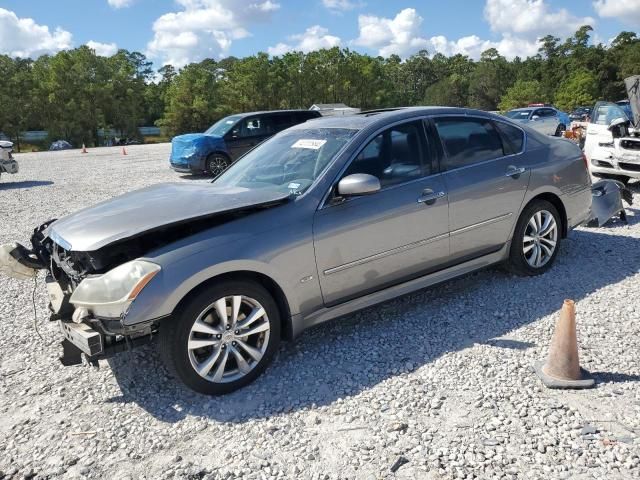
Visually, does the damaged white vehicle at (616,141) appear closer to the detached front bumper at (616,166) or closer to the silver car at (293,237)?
the detached front bumper at (616,166)

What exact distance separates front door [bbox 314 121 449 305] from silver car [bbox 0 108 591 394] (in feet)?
0.03

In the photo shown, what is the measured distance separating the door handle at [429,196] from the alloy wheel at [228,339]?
5.10ft

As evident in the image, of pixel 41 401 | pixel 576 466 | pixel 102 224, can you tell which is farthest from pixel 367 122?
pixel 41 401

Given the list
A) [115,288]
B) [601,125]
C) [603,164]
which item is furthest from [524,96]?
[115,288]

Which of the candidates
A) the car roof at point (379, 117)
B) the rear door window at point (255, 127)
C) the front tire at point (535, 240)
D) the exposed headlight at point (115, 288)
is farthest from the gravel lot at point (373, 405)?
the rear door window at point (255, 127)

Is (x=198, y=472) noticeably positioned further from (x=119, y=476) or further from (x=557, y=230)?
(x=557, y=230)

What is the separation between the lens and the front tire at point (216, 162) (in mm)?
13977

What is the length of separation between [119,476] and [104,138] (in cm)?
6422

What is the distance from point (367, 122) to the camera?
4145 millimetres

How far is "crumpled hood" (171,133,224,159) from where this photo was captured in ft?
45.4

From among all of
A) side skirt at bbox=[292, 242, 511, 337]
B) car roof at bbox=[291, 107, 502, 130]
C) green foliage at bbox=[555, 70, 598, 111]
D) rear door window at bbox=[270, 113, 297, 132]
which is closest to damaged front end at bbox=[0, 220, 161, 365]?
side skirt at bbox=[292, 242, 511, 337]

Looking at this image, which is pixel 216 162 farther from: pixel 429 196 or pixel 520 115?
pixel 520 115

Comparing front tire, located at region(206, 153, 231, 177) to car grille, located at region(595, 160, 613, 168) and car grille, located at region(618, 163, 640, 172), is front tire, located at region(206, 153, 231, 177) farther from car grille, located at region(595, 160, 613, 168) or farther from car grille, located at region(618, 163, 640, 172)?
car grille, located at region(618, 163, 640, 172)

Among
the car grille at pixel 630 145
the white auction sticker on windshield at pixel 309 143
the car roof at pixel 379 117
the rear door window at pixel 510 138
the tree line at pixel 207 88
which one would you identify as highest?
the tree line at pixel 207 88
